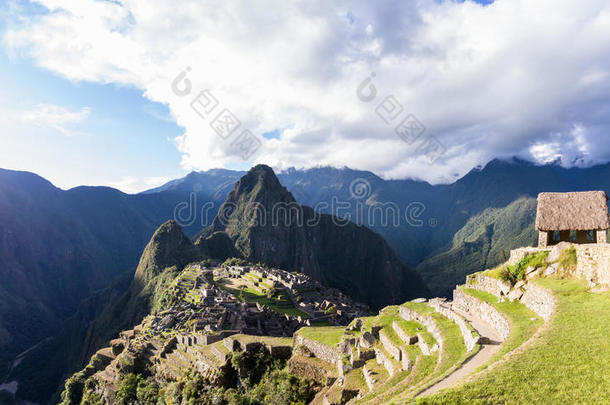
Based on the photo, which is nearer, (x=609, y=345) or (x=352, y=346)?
(x=609, y=345)

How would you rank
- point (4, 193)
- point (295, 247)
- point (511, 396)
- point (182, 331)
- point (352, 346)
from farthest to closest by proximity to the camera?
point (4, 193) < point (295, 247) < point (182, 331) < point (352, 346) < point (511, 396)

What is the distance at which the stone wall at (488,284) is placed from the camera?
1645 cm

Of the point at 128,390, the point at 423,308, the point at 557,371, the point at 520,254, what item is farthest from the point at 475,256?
the point at 557,371

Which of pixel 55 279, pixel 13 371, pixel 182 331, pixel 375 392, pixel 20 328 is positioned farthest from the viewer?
pixel 55 279

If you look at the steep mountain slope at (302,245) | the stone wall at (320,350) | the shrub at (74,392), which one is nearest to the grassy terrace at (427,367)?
the stone wall at (320,350)

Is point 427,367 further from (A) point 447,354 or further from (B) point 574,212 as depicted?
(B) point 574,212

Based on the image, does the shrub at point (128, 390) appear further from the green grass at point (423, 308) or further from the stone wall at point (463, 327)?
the stone wall at point (463, 327)

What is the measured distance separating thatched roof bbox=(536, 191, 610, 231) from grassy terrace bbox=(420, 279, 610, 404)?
1121cm

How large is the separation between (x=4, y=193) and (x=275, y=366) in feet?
820

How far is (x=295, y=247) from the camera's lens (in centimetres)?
15738

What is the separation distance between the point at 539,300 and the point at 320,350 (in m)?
12.2

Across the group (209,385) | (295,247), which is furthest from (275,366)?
(295,247)

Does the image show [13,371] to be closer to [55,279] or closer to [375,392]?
[55,279]

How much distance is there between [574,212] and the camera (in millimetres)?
19969
